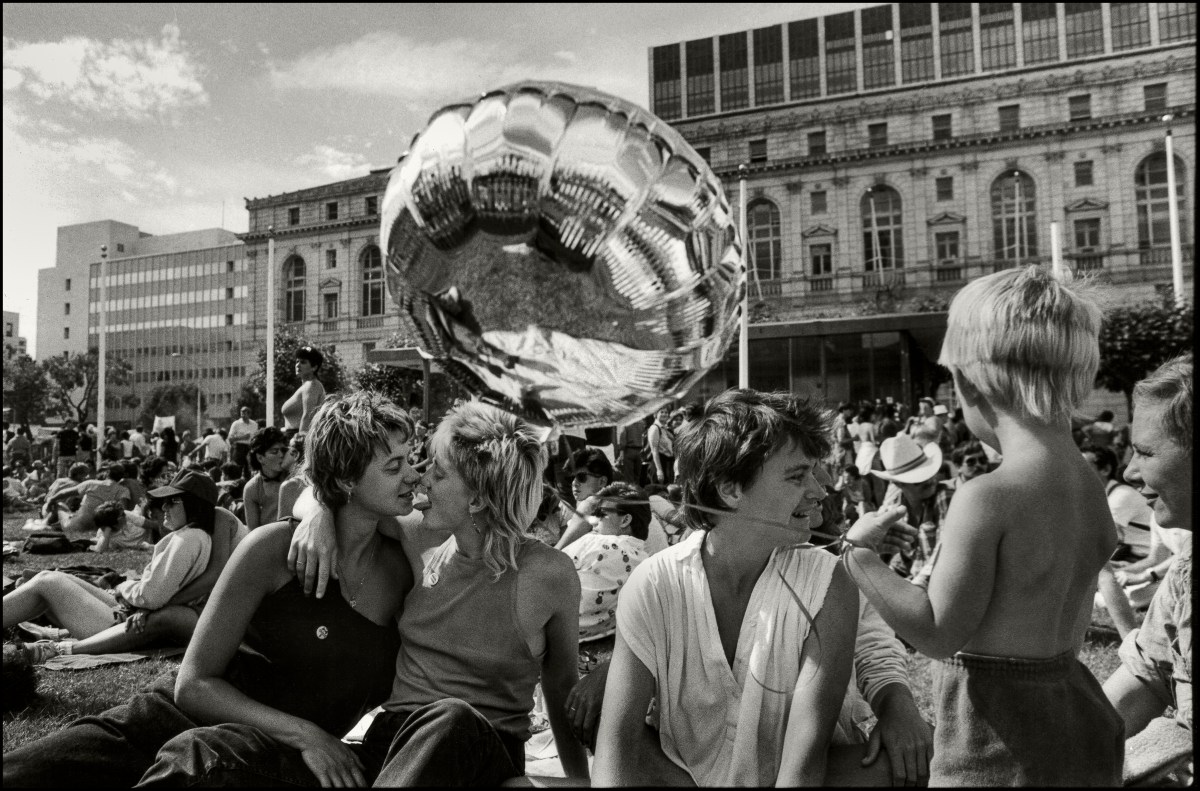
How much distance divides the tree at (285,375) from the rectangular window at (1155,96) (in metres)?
38.7

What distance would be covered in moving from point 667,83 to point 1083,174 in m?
30.8

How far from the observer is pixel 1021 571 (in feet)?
4.86

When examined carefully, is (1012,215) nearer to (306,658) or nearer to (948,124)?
(948,124)

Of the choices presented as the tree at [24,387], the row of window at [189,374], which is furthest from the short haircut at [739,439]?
the row of window at [189,374]

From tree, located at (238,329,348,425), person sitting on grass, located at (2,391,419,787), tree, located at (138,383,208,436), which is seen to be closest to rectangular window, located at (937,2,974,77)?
tree, located at (238,329,348,425)

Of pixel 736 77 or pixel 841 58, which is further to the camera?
pixel 736 77

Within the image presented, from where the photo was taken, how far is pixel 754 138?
44.6 metres

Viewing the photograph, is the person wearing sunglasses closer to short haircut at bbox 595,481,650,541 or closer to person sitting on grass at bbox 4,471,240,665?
person sitting on grass at bbox 4,471,240,665

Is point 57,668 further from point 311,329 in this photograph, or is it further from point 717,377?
point 311,329

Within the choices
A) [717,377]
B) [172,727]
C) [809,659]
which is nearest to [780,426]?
[809,659]

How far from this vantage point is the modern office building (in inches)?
2945

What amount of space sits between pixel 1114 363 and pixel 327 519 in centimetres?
2011

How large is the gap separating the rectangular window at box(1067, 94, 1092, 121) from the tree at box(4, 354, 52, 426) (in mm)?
62998

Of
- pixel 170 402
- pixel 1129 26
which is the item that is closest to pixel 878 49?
pixel 1129 26
